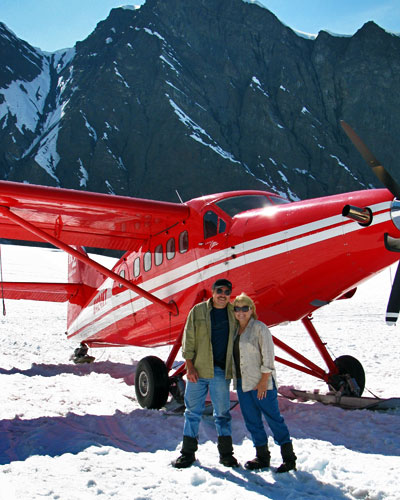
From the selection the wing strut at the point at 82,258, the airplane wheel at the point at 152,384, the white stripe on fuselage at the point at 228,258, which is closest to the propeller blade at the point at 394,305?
the white stripe on fuselage at the point at 228,258

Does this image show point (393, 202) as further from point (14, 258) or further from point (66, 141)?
point (66, 141)

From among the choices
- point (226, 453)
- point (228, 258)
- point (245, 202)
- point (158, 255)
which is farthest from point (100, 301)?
point (226, 453)

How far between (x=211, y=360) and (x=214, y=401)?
1.33 feet

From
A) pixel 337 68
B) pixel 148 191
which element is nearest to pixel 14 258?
pixel 148 191

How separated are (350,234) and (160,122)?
8164 cm

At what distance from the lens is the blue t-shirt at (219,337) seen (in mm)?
4078

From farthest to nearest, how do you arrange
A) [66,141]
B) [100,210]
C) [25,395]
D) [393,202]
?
1. [66,141]
2. [100,210]
3. [25,395]
4. [393,202]

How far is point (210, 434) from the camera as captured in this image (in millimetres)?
4957

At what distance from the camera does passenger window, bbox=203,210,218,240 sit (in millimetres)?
6375

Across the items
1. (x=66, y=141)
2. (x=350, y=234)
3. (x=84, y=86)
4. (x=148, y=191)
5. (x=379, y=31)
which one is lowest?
(x=350, y=234)

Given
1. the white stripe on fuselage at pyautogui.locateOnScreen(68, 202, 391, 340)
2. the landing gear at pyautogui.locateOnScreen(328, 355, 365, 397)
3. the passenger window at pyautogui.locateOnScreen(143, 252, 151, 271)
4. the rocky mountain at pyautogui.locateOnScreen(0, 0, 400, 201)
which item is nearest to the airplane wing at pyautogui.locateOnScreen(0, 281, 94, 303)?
the white stripe on fuselage at pyautogui.locateOnScreen(68, 202, 391, 340)

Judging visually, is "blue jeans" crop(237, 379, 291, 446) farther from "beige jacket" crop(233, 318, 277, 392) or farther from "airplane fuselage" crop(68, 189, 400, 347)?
"airplane fuselage" crop(68, 189, 400, 347)

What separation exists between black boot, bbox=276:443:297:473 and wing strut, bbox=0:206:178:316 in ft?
12.0

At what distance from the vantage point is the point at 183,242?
23.1 ft
